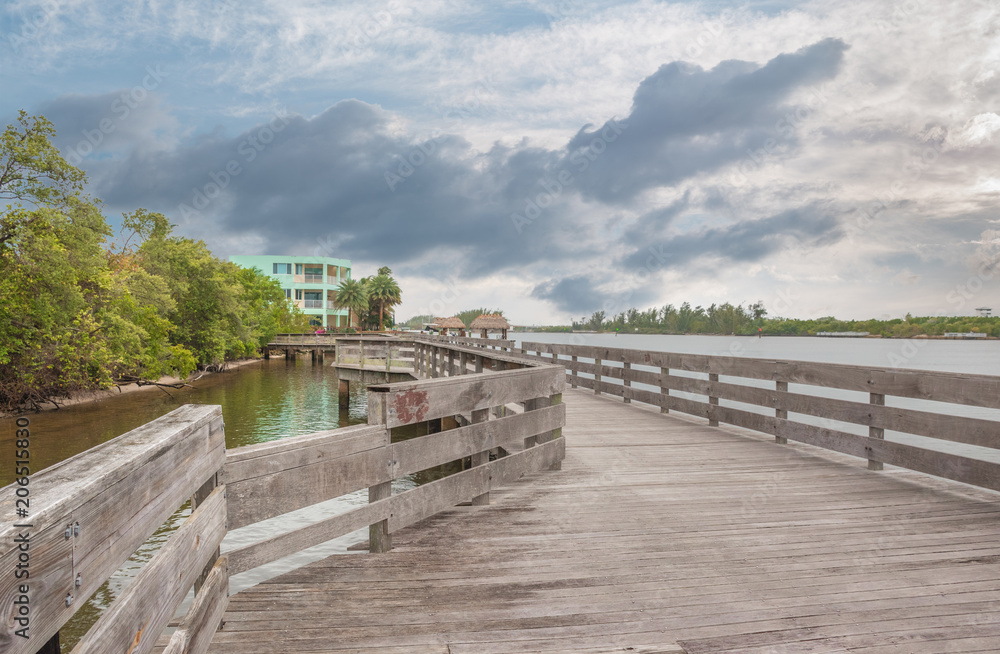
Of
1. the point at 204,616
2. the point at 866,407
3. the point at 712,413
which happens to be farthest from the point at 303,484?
the point at 712,413

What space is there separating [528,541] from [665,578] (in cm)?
104

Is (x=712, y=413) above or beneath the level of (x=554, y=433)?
beneath

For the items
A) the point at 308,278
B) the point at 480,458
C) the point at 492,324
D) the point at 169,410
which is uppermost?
the point at 308,278

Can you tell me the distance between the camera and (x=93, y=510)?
1.63 metres

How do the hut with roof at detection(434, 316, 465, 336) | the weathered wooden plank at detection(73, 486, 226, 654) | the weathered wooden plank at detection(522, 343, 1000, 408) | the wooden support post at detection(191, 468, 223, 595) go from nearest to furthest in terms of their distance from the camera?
the weathered wooden plank at detection(73, 486, 226, 654) < the wooden support post at detection(191, 468, 223, 595) < the weathered wooden plank at detection(522, 343, 1000, 408) < the hut with roof at detection(434, 316, 465, 336)

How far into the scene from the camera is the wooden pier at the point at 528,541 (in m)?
2.05

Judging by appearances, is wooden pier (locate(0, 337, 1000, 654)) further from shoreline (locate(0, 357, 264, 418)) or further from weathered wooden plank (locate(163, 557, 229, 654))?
shoreline (locate(0, 357, 264, 418))

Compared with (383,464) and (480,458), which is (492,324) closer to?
(480,458)

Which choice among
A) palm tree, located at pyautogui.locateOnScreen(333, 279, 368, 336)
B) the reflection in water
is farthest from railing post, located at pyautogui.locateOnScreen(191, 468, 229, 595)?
palm tree, located at pyautogui.locateOnScreen(333, 279, 368, 336)

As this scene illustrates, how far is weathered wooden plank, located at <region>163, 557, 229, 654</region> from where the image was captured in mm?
2332

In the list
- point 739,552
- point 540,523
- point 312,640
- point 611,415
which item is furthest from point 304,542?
point 611,415

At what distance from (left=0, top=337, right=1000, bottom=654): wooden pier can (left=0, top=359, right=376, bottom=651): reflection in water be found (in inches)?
224

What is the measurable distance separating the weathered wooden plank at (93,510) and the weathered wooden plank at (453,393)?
1494 mm

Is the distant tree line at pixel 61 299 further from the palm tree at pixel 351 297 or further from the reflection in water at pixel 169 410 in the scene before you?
the palm tree at pixel 351 297
